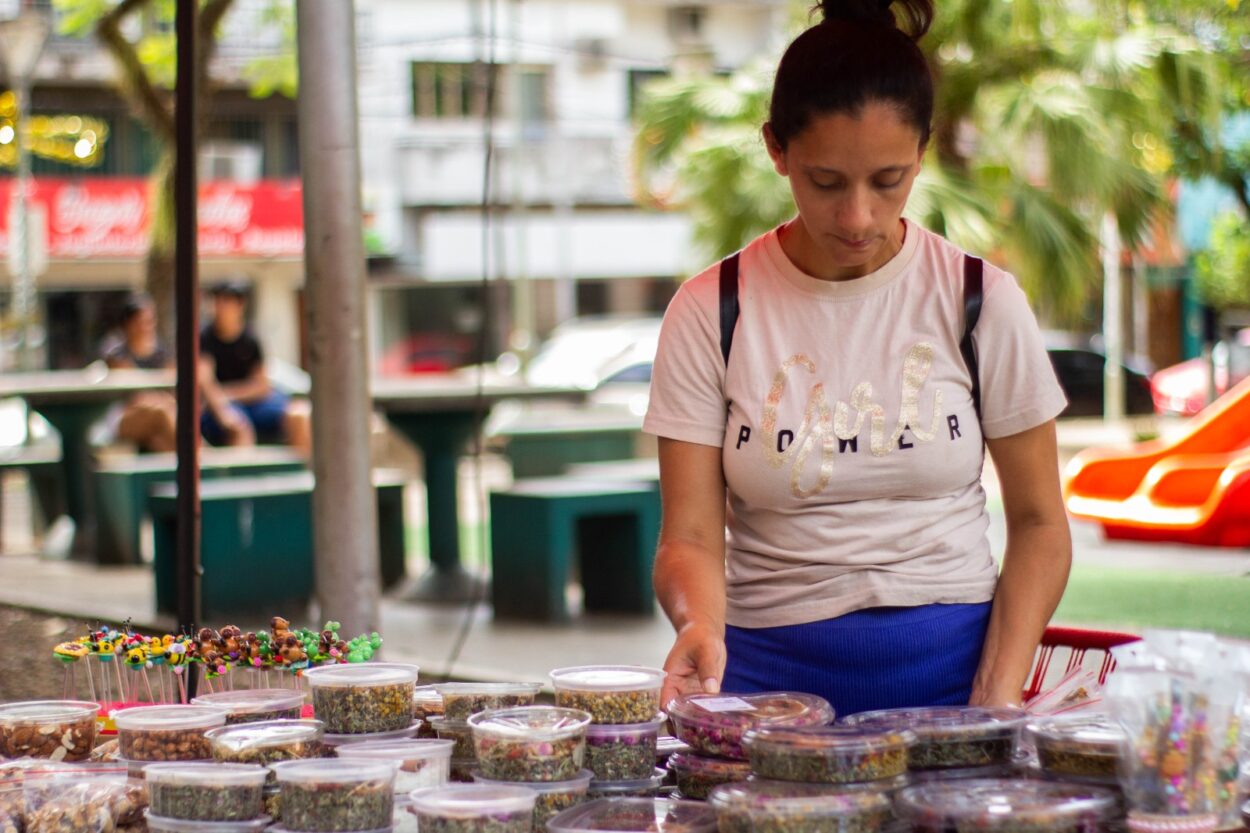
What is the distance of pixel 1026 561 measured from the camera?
90.2 inches

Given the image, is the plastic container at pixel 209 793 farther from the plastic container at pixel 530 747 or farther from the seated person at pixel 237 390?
the seated person at pixel 237 390

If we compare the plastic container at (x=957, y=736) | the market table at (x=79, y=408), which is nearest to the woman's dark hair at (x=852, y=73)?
the plastic container at (x=957, y=736)

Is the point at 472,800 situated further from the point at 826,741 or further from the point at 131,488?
the point at 131,488

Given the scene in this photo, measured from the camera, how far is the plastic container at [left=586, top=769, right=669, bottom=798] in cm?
189

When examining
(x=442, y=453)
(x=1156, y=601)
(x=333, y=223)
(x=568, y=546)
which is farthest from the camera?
(x=442, y=453)

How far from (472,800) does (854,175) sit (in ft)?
3.05

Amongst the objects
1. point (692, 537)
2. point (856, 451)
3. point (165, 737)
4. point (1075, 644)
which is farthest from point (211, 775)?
point (1075, 644)

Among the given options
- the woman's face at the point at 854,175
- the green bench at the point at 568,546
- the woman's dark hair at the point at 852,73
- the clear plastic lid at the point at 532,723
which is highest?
the woman's dark hair at the point at 852,73

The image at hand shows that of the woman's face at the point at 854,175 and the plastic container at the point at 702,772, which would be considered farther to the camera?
the woman's face at the point at 854,175

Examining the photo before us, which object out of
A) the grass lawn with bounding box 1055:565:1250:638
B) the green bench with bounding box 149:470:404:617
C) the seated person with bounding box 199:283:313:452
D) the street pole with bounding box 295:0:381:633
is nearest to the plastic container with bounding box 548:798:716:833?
the street pole with bounding box 295:0:381:633

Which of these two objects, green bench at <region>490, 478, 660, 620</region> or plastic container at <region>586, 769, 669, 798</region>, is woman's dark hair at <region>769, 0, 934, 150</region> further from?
green bench at <region>490, 478, 660, 620</region>

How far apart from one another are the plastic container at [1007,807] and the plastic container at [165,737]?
2.78 ft

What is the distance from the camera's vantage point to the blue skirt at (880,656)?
2.26 m

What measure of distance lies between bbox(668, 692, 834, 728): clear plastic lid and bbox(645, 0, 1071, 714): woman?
0.13 meters
